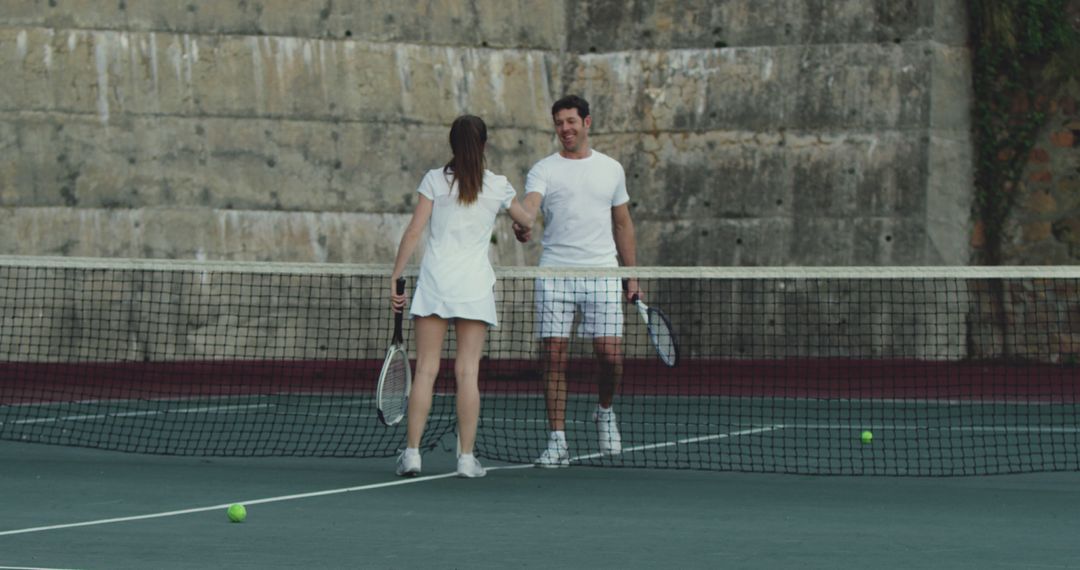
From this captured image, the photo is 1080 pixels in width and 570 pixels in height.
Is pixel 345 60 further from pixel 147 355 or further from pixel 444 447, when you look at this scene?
pixel 444 447

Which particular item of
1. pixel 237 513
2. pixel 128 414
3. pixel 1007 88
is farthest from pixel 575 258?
pixel 1007 88

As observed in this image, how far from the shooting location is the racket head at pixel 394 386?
26.7ft

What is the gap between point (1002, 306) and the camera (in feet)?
57.5

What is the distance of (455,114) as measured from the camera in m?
18.0

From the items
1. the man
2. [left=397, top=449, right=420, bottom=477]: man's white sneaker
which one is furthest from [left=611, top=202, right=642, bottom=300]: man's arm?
[left=397, top=449, right=420, bottom=477]: man's white sneaker

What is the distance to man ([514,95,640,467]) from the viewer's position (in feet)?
28.6

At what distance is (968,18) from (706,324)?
4.06 meters

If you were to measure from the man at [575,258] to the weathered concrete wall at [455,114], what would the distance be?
28.0 feet

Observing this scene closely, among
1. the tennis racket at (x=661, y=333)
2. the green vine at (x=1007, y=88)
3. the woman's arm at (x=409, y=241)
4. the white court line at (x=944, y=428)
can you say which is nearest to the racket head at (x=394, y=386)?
the woman's arm at (x=409, y=241)

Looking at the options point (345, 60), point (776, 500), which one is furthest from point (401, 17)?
point (776, 500)

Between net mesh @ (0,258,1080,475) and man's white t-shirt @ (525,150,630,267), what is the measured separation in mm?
192

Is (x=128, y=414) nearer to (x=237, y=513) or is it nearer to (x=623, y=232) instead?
(x=623, y=232)

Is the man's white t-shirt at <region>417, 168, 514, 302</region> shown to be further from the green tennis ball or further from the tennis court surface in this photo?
the green tennis ball

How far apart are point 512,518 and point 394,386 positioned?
1829mm
